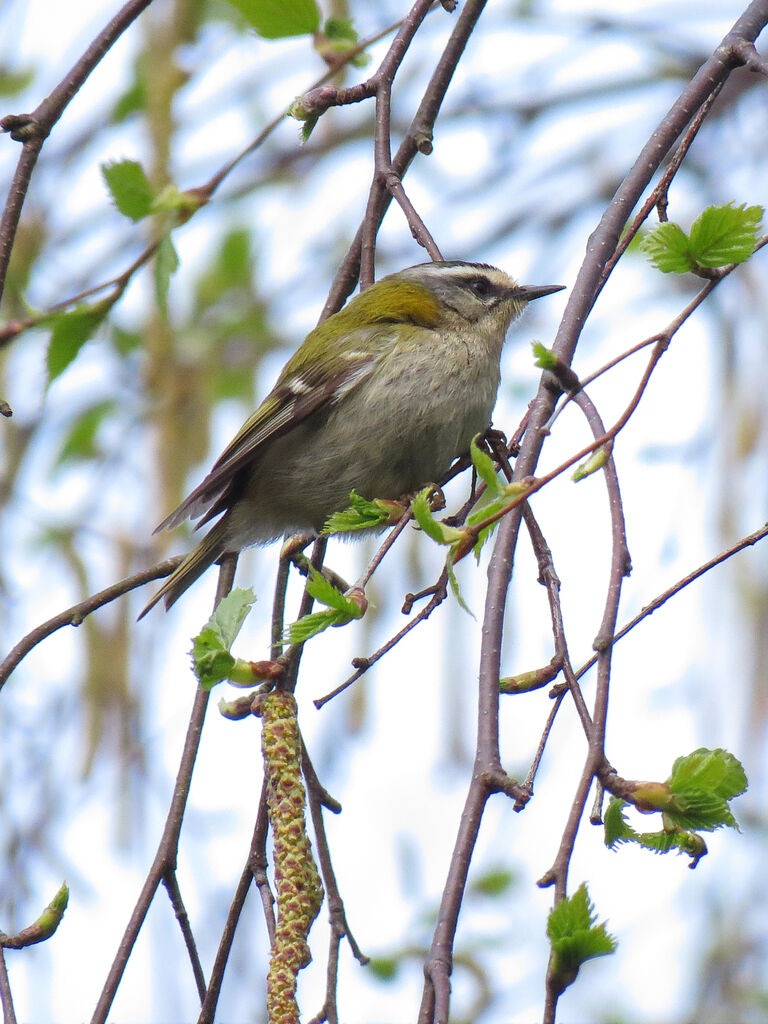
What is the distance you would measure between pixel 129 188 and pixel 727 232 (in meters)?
1.42

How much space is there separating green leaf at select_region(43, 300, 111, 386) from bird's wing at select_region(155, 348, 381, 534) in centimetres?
47

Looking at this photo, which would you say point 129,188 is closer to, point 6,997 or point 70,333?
point 70,333

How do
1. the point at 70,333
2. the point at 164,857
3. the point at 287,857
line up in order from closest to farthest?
the point at 287,857, the point at 164,857, the point at 70,333

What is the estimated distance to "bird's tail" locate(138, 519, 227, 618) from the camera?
293 centimetres

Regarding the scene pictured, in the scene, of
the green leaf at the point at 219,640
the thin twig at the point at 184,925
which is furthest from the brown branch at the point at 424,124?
the thin twig at the point at 184,925

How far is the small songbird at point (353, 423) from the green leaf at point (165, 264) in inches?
17.8

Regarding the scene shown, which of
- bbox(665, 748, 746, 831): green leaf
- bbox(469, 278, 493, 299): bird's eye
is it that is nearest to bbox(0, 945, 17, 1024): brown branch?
bbox(665, 748, 746, 831): green leaf

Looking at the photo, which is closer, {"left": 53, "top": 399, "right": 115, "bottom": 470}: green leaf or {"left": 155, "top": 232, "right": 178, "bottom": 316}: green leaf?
{"left": 155, "top": 232, "right": 178, "bottom": 316}: green leaf

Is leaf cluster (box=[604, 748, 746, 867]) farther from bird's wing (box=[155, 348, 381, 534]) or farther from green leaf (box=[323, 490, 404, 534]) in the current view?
bird's wing (box=[155, 348, 381, 534])

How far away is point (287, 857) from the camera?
1604 mm

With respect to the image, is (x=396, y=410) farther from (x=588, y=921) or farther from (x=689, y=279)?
(x=689, y=279)

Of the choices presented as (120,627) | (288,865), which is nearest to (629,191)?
(288,865)

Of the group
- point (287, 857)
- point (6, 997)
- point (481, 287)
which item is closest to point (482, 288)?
point (481, 287)

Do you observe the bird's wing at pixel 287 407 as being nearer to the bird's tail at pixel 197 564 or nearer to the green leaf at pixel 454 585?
the bird's tail at pixel 197 564
